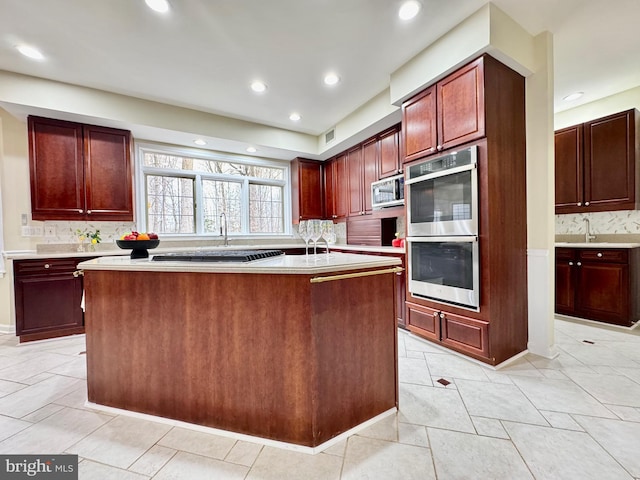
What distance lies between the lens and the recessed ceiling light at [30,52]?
2.42 meters

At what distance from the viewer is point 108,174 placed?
11.3 ft

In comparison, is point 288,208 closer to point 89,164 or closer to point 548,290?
point 89,164

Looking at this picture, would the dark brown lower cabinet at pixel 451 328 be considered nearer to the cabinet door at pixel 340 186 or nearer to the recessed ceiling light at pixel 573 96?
the cabinet door at pixel 340 186

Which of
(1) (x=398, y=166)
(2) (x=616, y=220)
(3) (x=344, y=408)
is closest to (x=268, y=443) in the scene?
(3) (x=344, y=408)

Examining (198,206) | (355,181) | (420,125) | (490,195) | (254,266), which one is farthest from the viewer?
(198,206)

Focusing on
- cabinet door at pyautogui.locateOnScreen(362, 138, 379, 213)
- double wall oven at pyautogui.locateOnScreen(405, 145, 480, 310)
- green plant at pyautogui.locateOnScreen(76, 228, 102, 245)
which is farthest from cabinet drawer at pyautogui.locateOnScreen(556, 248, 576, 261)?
green plant at pyautogui.locateOnScreen(76, 228, 102, 245)

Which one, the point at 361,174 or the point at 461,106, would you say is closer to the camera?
the point at 461,106

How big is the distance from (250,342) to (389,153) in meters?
3.00

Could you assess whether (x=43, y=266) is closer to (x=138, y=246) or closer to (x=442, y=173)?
(x=138, y=246)

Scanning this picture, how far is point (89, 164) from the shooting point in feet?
11.0

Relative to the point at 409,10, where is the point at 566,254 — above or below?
below

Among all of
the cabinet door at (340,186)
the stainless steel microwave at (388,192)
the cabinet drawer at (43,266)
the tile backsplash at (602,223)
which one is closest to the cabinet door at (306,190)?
the cabinet door at (340,186)

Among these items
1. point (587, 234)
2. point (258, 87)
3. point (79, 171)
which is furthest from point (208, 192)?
point (587, 234)

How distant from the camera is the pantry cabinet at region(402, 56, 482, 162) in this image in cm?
216
